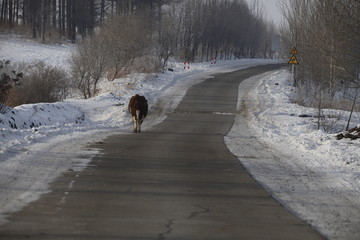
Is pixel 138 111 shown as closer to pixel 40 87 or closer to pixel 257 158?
pixel 257 158

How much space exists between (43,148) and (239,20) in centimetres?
8780

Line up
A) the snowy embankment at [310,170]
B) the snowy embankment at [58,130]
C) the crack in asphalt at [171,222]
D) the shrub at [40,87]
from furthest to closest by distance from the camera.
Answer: the shrub at [40,87] < the snowy embankment at [58,130] < the snowy embankment at [310,170] < the crack in asphalt at [171,222]

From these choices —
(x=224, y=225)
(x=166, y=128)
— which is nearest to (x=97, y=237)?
(x=224, y=225)

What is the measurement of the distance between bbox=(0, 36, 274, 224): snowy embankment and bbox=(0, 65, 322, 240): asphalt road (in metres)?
0.42

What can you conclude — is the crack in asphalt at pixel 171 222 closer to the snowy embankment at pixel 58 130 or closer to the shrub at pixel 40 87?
the snowy embankment at pixel 58 130

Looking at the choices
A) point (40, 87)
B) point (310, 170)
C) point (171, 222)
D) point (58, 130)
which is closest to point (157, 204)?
Answer: point (171, 222)

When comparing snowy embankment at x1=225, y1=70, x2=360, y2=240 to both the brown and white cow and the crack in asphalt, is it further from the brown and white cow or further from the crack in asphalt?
the brown and white cow

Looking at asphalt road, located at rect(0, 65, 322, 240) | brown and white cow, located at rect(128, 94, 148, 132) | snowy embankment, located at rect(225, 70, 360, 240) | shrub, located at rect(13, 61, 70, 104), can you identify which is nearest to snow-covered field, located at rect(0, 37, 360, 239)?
snowy embankment, located at rect(225, 70, 360, 240)

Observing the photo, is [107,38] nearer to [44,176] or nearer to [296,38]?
[296,38]

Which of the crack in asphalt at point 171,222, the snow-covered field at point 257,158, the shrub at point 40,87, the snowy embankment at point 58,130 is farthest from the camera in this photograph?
the shrub at point 40,87

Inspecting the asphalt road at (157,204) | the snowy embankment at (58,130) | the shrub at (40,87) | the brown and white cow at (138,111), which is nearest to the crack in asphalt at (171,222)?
the asphalt road at (157,204)

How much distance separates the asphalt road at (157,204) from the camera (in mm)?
6371

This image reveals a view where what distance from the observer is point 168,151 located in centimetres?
1425

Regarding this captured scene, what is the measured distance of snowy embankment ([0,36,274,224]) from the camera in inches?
352
